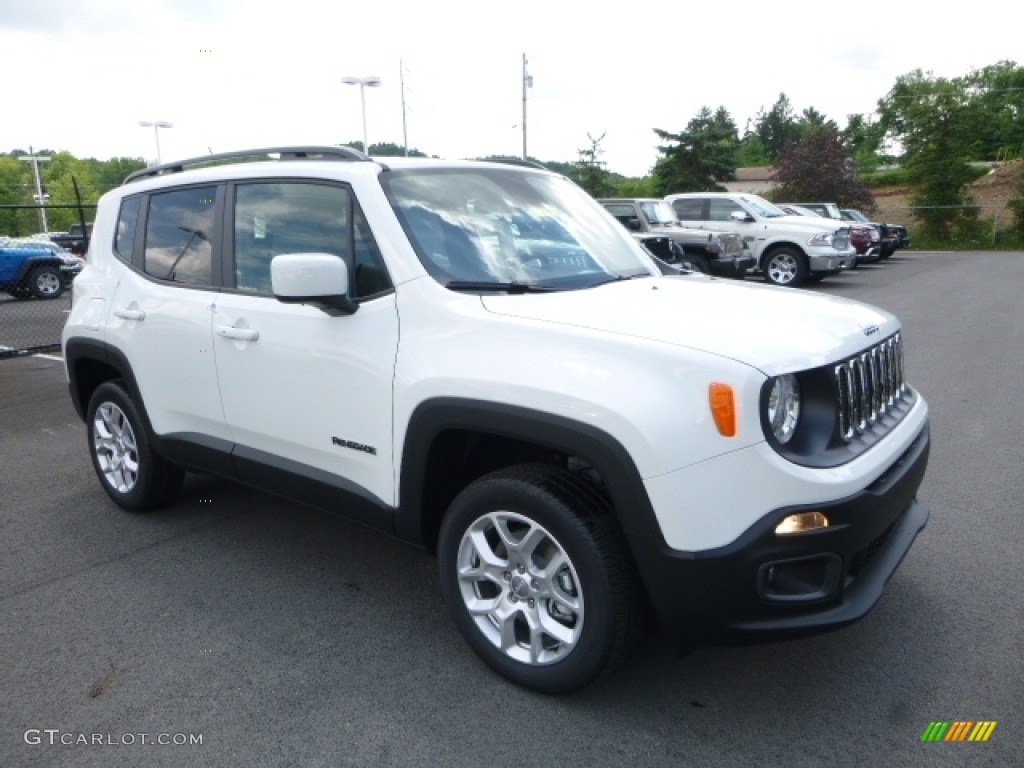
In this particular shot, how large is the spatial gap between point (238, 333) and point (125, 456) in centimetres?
158

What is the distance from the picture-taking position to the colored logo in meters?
2.70

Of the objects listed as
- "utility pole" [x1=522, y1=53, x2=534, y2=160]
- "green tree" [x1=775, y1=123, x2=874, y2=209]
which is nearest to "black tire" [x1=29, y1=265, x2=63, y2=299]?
"utility pole" [x1=522, y1=53, x2=534, y2=160]

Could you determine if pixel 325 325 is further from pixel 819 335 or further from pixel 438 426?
pixel 819 335

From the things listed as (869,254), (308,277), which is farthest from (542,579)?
(869,254)

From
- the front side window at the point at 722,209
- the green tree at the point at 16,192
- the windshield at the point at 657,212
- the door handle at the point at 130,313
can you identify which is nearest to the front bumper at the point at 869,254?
the front side window at the point at 722,209

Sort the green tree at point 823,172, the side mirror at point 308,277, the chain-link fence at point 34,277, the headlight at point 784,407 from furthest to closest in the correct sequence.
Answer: the green tree at point 823,172, the chain-link fence at point 34,277, the side mirror at point 308,277, the headlight at point 784,407

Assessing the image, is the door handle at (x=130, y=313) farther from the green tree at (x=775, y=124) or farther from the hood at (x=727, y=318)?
the green tree at (x=775, y=124)

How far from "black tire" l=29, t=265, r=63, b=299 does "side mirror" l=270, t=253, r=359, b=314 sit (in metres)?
17.1

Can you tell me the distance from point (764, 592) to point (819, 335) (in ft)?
2.92

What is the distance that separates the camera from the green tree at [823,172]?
37.5 m

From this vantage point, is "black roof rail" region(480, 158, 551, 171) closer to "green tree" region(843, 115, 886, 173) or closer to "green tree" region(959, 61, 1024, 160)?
"green tree" region(959, 61, 1024, 160)

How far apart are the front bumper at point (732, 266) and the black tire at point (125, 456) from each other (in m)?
11.9

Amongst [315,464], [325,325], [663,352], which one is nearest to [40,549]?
[315,464]

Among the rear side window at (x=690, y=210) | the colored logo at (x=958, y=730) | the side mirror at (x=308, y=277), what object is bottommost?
the colored logo at (x=958, y=730)
